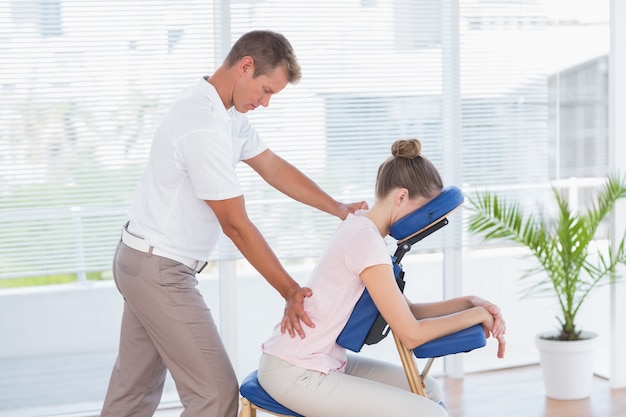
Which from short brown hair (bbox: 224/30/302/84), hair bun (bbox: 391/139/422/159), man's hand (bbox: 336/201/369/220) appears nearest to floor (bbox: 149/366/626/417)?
man's hand (bbox: 336/201/369/220)

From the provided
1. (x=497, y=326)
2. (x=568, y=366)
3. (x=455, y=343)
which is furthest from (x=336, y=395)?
(x=568, y=366)

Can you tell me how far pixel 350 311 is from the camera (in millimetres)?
2330

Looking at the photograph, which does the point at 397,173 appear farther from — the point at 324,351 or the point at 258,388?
the point at 258,388

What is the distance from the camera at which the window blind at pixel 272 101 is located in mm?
3449

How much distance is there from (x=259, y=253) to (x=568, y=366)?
1.93 m

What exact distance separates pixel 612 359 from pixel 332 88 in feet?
5.65

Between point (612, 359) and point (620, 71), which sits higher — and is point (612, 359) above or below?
below

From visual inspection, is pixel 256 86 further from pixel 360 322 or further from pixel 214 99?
pixel 360 322

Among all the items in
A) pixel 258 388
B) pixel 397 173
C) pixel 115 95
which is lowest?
pixel 258 388

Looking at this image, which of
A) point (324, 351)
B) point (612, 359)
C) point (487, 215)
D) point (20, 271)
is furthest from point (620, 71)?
point (20, 271)

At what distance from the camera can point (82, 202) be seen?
3537 mm

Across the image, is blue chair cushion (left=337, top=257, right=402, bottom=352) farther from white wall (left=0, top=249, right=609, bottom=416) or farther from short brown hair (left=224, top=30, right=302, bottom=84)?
white wall (left=0, top=249, right=609, bottom=416)

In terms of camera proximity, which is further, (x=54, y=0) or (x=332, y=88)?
(x=332, y=88)

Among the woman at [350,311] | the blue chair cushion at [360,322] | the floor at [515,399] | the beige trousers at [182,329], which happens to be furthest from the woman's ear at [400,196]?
the floor at [515,399]
